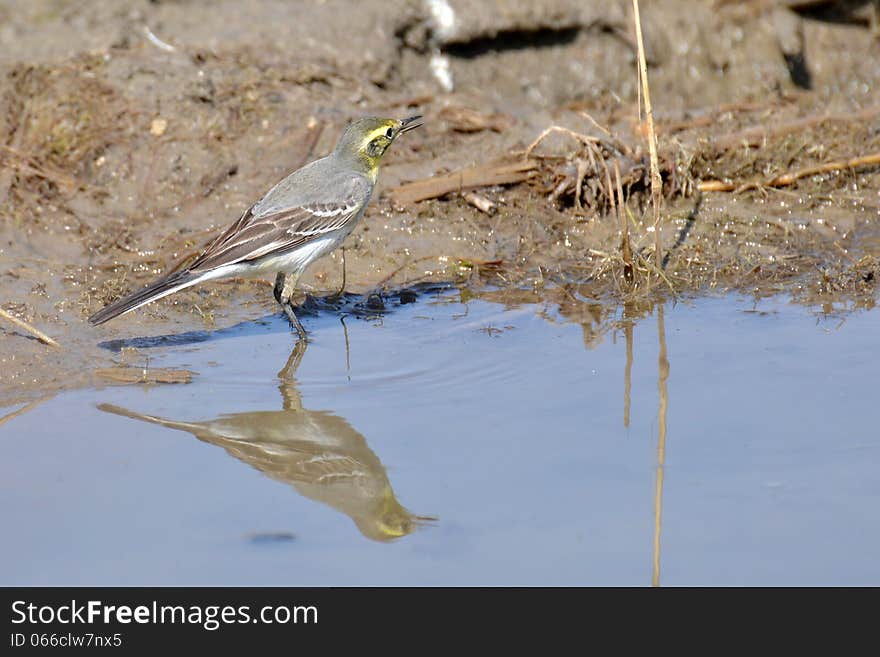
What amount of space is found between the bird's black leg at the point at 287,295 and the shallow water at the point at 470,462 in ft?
0.43

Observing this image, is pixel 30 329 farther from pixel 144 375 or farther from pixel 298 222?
pixel 298 222

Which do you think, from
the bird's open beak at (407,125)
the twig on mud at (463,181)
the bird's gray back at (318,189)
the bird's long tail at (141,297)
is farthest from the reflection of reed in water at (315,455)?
the twig on mud at (463,181)

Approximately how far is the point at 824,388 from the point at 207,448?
12.3 ft

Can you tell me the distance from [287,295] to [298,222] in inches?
21.9

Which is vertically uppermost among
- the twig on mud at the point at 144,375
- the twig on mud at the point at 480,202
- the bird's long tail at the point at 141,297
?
the twig on mud at the point at 480,202

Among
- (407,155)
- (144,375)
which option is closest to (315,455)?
(144,375)

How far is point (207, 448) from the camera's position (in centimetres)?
662

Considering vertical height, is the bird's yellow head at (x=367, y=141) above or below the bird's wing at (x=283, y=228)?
above

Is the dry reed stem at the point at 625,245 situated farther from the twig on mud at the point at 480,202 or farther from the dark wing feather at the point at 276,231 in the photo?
the dark wing feather at the point at 276,231

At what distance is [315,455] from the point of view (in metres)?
6.63

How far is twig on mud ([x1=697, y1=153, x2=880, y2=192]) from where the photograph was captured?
10430 mm

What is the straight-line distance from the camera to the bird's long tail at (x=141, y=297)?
7.90m
